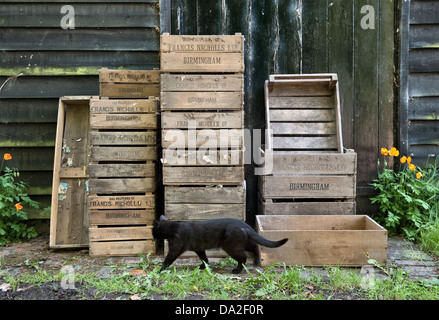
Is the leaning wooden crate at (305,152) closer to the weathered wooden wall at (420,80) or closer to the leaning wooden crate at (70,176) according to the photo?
the weathered wooden wall at (420,80)

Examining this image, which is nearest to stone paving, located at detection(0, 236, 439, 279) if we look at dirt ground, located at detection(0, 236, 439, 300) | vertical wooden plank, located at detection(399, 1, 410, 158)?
dirt ground, located at detection(0, 236, 439, 300)

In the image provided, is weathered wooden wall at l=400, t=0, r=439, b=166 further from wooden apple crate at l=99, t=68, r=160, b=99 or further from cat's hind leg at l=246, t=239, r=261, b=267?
wooden apple crate at l=99, t=68, r=160, b=99

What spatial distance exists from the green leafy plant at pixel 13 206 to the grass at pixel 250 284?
1.16 m

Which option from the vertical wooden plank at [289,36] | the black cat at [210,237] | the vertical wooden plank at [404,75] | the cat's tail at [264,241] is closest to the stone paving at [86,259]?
the black cat at [210,237]

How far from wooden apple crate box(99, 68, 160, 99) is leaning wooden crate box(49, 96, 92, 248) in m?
0.24

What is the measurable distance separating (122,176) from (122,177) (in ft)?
0.11

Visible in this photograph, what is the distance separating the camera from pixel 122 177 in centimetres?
399

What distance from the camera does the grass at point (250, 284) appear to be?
9.28 ft

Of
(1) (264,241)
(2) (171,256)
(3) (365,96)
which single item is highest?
(3) (365,96)

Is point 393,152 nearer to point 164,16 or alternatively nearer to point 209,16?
point 209,16

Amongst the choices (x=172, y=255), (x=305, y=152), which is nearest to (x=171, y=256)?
(x=172, y=255)

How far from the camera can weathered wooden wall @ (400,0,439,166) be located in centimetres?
471

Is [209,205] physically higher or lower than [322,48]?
lower
